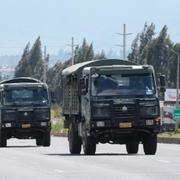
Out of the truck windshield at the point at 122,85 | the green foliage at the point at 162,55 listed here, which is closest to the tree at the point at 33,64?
the green foliage at the point at 162,55

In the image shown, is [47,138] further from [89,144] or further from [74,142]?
[89,144]

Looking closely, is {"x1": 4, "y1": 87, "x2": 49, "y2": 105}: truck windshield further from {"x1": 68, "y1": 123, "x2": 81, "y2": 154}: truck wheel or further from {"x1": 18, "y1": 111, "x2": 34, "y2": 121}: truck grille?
{"x1": 68, "y1": 123, "x2": 81, "y2": 154}: truck wheel

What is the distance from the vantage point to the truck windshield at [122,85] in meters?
31.2

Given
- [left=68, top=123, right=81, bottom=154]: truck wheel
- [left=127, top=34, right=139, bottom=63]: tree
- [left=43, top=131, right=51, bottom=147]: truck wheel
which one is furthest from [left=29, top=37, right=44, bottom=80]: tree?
[left=68, top=123, right=81, bottom=154]: truck wheel

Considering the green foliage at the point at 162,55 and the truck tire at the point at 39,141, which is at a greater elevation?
the green foliage at the point at 162,55

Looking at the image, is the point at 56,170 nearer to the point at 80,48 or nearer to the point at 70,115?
the point at 70,115

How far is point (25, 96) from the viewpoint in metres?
42.4

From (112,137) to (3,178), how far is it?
11.2 meters

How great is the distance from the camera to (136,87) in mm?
31297

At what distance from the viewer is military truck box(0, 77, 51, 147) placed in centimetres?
4238

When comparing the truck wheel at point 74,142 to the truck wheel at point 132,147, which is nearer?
the truck wheel at point 132,147

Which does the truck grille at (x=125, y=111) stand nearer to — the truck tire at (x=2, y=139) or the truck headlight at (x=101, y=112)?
the truck headlight at (x=101, y=112)

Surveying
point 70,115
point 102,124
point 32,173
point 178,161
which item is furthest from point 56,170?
point 70,115

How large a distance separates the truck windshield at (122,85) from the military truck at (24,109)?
1134cm
